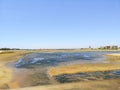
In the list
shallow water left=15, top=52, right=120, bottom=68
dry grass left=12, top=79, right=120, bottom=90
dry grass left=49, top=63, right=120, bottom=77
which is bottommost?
dry grass left=12, top=79, right=120, bottom=90

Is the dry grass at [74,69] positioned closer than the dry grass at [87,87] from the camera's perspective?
No

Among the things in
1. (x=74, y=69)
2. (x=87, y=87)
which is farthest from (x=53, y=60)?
(x=87, y=87)

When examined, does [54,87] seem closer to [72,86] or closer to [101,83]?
[72,86]

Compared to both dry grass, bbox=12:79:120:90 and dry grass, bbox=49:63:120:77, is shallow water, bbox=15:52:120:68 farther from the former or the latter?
dry grass, bbox=12:79:120:90

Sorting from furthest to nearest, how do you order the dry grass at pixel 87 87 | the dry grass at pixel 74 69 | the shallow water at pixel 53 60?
the shallow water at pixel 53 60
the dry grass at pixel 74 69
the dry grass at pixel 87 87

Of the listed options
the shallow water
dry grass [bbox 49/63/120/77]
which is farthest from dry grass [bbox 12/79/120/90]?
the shallow water

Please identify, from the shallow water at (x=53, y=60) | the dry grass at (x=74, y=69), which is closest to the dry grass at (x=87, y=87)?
the dry grass at (x=74, y=69)

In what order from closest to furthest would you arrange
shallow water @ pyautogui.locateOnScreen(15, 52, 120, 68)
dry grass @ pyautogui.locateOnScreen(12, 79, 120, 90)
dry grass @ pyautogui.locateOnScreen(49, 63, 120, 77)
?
dry grass @ pyautogui.locateOnScreen(12, 79, 120, 90) → dry grass @ pyautogui.locateOnScreen(49, 63, 120, 77) → shallow water @ pyautogui.locateOnScreen(15, 52, 120, 68)

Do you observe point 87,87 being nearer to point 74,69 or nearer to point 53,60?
point 74,69

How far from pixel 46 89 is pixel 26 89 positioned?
149 cm

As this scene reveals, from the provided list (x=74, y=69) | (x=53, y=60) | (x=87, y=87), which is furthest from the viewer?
(x=53, y=60)

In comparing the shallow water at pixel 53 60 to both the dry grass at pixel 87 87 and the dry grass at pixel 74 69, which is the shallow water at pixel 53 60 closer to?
the dry grass at pixel 74 69

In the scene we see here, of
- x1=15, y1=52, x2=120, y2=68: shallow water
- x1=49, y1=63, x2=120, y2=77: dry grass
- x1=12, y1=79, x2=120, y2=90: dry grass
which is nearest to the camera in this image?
x1=12, y1=79, x2=120, y2=90: dry grass

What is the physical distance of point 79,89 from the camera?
15.4m
